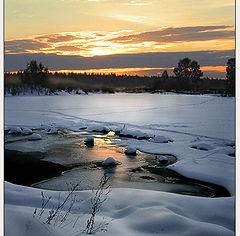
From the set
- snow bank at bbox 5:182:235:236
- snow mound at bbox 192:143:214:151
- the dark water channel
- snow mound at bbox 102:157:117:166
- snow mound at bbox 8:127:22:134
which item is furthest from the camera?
snow mound at bbox 8:127:22:134

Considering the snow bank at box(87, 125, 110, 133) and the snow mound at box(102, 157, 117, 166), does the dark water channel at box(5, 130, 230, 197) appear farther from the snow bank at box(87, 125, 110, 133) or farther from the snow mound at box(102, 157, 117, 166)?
the snow bank at box(87, 125, 110, 133)

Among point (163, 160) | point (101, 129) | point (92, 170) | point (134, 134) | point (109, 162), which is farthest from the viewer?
point (101, 129)

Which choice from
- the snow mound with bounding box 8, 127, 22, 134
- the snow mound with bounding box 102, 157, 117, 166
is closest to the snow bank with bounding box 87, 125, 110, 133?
the snow mound with bounding box 8, 127, 22, 134

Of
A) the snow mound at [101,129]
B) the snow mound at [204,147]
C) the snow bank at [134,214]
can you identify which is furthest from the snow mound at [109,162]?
the snow mound at [101,129]

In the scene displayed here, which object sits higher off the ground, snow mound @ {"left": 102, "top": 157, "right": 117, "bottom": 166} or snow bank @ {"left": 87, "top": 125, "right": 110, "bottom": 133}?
snow bank @ {"left": 87, "top": 125, "right": 110, "bottom": 133}

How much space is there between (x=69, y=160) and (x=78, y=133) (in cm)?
453

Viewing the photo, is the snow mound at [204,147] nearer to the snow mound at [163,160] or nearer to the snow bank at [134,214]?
the snow mound at [163,160]

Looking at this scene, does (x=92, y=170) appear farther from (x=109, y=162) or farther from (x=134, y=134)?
(x=134, y=134)

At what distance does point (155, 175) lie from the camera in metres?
6.71

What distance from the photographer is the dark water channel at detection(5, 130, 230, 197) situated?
5.99 m

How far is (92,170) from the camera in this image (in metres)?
7.07

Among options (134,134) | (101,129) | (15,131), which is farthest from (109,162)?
(15,131)

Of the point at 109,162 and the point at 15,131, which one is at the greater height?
the point at 15,131

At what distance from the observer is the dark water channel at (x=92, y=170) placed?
599 cm
